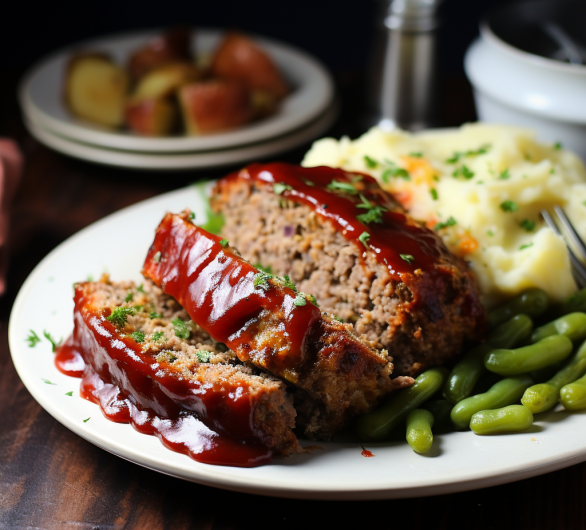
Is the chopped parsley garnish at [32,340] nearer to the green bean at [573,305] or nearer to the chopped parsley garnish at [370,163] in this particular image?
the chopped parsley garnish at [370,163]

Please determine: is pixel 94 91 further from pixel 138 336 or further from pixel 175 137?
pixel 138 336

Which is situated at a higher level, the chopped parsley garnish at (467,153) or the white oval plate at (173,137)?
the chopped parsley garnish at (467,153)

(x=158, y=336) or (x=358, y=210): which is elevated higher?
(x=358, y=210)

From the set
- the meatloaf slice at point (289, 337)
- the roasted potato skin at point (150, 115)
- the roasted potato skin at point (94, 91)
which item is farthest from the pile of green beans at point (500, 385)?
the roasted potato skin at point (94, 91)

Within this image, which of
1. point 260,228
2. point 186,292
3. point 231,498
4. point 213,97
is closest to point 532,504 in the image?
point 231,498

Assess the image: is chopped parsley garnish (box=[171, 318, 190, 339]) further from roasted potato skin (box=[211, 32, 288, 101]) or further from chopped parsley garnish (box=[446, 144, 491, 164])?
roasted potato skin (box=[211, 32, 288, 101])

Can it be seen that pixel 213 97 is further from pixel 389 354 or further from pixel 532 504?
pixel 532 504

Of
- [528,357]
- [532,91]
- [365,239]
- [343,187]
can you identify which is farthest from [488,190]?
[532,91]
